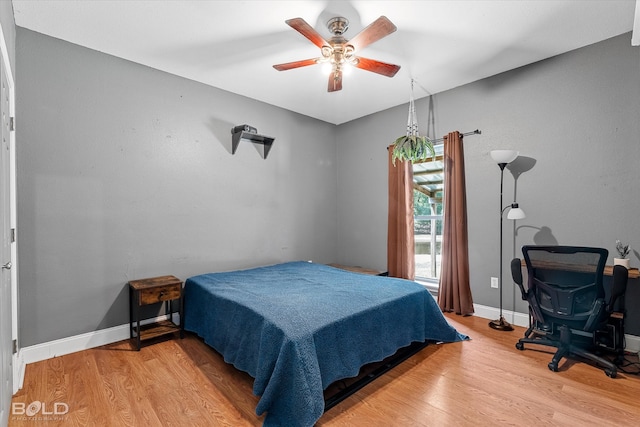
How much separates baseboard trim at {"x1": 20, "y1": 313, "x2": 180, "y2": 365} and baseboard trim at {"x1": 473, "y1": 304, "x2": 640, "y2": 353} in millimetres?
3608

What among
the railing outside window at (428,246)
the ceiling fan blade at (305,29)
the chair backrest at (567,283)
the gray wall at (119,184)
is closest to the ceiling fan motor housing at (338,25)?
the ceiling fan blade at (305,29)

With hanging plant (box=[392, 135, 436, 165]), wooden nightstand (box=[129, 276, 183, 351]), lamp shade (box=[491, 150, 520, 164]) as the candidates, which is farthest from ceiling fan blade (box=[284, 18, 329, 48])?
wooden nightstand (box=[129, 276, 183, 351])

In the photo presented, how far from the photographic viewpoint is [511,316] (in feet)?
10.9

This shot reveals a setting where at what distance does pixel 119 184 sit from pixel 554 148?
4226 mm

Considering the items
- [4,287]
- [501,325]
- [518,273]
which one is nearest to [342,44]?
[518,273]

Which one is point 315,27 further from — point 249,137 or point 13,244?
point 13,244

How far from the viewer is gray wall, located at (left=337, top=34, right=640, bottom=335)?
106 inches

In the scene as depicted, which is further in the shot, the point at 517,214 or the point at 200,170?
the point at 200,170

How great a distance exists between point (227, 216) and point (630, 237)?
393 cm

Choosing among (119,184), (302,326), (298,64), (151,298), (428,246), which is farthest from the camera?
(428,246)

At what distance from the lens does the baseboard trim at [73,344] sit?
249 cm

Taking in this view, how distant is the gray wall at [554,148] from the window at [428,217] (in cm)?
53

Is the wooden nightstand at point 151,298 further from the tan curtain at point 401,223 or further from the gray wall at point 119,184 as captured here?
the tan curtain at point 401,223

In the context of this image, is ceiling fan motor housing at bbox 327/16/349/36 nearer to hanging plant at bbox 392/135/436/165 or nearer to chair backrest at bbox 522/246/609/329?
hanging plant at bbox 392/135/436/165
